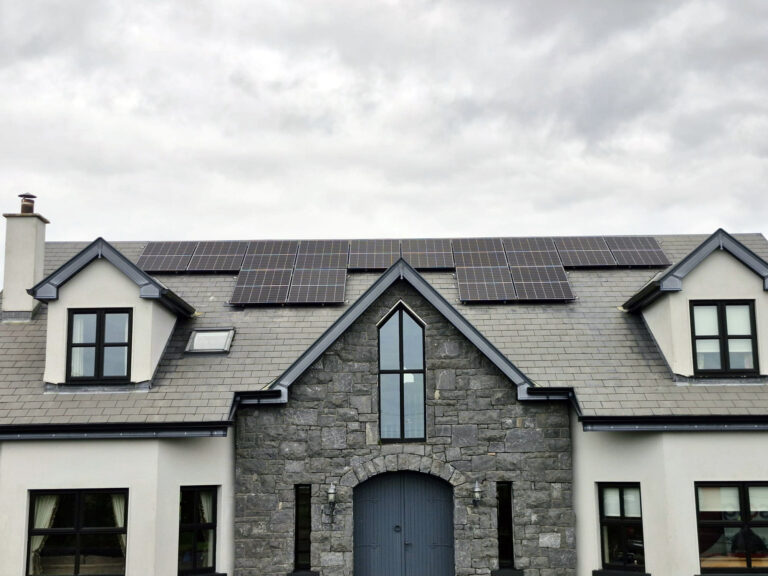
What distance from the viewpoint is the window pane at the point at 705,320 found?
47.7 feet

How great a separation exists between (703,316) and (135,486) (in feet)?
34.8

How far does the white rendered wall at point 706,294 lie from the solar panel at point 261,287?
7.84 m

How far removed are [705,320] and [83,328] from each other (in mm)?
11542

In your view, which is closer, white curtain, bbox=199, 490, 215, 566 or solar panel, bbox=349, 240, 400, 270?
white curtain, bbox=199, 490, 215, 566

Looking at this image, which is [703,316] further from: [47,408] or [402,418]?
[47,408]

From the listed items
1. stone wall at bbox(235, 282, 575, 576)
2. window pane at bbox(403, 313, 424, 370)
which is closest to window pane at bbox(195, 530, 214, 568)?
stone wall at bbox(235, 282, 575, 576)

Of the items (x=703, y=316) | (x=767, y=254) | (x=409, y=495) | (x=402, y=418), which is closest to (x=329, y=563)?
(x=409, y=495)

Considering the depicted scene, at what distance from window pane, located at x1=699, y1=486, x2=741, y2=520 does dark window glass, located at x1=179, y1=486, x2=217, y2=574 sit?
28.0 ft

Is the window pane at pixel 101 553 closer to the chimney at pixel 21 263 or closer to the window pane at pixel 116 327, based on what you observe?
the window pane at pixel 116 327

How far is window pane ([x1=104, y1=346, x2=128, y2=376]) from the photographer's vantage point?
1452 cm

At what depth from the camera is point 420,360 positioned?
14828 millimetres

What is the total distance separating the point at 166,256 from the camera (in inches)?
734

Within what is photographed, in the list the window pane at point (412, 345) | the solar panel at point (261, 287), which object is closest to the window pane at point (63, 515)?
the solar panel at point (261, 287)

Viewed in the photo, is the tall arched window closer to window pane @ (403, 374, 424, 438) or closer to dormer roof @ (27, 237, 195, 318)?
window pane @ (403, 374, 424, 438)
